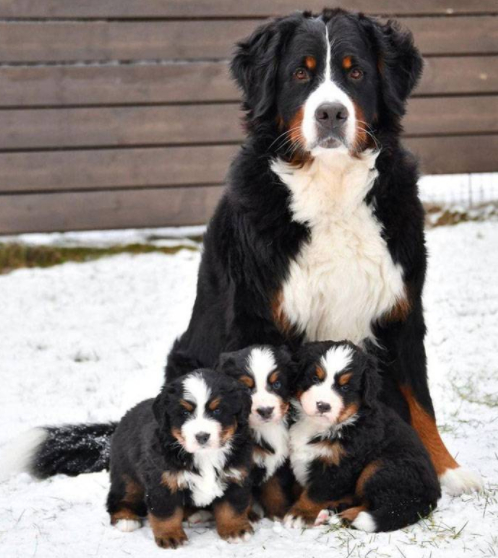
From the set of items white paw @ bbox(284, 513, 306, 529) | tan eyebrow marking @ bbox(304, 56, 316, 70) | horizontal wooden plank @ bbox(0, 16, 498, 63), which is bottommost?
white paw @ bbox(284, 513, 306, 529)

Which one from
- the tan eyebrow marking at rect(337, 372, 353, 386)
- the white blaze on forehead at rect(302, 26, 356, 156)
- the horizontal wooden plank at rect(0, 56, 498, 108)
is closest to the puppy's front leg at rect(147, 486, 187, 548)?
the tan eyebrow marking at rect(337, 372, 353, 386)

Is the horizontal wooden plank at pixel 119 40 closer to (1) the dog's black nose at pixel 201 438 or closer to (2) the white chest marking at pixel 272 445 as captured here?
(2) the white chest marking at pixel 272 445

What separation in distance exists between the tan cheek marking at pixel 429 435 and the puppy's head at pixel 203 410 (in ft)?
3.00

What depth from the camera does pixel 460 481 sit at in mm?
3678

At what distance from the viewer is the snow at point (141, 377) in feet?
10.5

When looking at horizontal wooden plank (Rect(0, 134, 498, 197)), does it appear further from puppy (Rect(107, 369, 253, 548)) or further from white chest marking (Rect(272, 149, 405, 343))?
puppy (Rect(107, 369, 253, 548))

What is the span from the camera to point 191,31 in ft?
24.2

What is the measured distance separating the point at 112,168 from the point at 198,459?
4461mm

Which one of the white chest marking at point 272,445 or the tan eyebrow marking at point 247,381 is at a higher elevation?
the tan eyebrow marking at point 247,381

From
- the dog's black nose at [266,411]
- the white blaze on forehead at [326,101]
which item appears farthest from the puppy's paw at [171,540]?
the white blaze on forehead at [326,101]

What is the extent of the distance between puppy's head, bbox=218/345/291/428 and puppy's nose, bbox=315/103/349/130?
0.84 meters

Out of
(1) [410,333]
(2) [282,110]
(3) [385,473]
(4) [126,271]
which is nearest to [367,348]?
(1) [410,333]

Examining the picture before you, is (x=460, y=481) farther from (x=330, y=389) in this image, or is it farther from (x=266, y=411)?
(x=266, y=411)

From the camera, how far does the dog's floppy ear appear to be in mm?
3773
